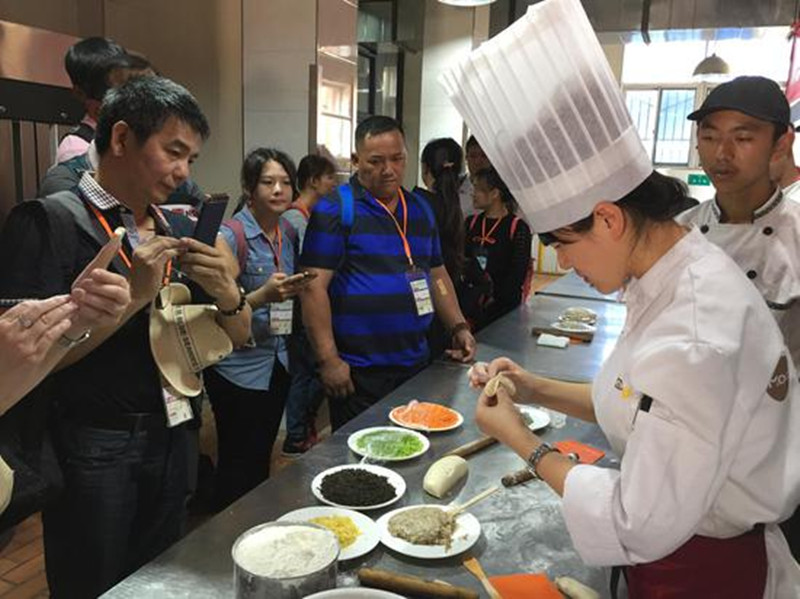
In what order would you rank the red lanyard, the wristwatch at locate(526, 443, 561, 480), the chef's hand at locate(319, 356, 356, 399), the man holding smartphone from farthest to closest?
the red lanyard, the chef's hand at locate(319, 356, 356, 399), the man holding smartphone, the wristwatch at locate(526, 443, 561, 480)

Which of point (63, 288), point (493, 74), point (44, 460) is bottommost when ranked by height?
point (44, 460)

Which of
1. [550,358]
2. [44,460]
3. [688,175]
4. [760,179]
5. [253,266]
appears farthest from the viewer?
[688,175]

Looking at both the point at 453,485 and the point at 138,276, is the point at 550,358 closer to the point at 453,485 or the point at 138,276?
the point at 453,485

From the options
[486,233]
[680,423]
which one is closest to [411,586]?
[680,423]

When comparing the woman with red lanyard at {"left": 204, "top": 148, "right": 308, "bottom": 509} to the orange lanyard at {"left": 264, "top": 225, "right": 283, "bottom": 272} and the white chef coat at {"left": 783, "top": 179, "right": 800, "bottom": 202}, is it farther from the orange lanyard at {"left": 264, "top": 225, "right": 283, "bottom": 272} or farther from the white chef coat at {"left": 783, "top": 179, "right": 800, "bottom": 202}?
the white chef coat at {"left": 783, "top": 179, "right": 800, "bottom": 202}

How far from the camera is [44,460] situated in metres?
1.34

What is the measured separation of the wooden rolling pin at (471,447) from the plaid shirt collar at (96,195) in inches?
39.6

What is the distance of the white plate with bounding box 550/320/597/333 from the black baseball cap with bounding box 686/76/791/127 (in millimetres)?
1356

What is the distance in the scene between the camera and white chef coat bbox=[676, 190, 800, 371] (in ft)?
5.97

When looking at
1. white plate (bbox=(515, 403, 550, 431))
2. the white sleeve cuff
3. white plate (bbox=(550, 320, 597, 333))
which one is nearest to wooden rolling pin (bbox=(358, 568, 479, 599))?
the white sleeve cuff

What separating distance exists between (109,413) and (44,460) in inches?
6.6

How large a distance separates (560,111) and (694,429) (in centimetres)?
53

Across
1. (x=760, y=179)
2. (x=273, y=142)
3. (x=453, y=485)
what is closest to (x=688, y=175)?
(x=273, y=142)

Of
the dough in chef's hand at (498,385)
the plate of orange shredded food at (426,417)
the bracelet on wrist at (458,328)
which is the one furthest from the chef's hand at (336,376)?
the dough in chef's hand at (498,385)
